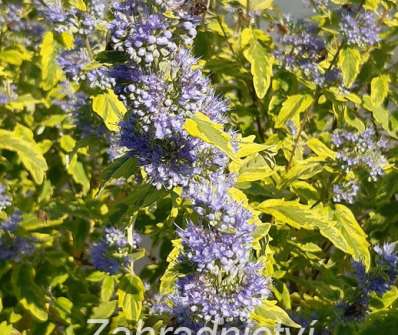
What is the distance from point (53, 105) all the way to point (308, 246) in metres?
2.15

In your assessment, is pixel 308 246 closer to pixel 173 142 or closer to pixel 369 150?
pixel 369 150

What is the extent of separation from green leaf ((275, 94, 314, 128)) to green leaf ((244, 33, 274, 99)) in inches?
6.4

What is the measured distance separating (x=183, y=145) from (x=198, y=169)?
96 millimetres

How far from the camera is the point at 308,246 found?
10.8ft

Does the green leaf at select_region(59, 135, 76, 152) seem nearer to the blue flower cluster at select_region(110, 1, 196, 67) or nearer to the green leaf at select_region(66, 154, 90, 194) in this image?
the green leaf at select_region(66, 154, 90, 194)

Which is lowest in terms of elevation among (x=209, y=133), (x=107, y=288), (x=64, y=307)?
(x=64, y=307)

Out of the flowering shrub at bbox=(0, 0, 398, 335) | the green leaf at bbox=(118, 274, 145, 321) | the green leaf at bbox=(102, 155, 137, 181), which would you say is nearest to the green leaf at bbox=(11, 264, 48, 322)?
the flowering shrub at bbox=(0, 0, 398, 335)

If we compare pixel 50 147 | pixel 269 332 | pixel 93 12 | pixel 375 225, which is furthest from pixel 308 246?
pixel 50 147

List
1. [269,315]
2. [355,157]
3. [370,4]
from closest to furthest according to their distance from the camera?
[269,315] < [355,157] < [370,4]

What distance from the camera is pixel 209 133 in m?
1.90

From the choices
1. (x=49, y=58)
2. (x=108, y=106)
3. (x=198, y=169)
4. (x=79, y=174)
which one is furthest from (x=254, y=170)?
(x=79, y=174)

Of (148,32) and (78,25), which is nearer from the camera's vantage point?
(148,32)

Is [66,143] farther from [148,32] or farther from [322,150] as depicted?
[148,32]

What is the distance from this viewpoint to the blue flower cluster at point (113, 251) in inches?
126
